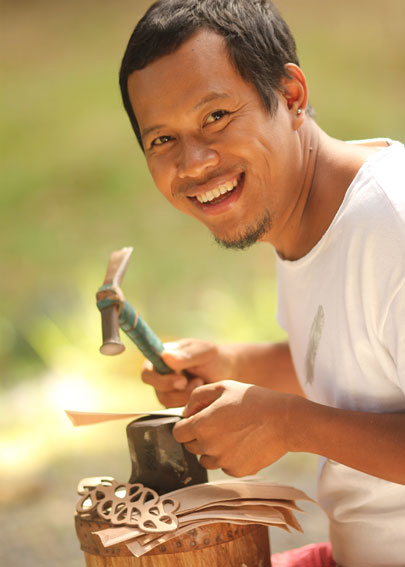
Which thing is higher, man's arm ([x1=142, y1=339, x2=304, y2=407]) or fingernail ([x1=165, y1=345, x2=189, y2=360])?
fingernail ([x1=165, y1=345, x2=189, y2=360])

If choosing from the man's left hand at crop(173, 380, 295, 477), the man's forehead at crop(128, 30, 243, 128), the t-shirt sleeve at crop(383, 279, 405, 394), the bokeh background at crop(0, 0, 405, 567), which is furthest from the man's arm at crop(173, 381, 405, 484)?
the bokeh background at crop(0, 0, 405, 567)

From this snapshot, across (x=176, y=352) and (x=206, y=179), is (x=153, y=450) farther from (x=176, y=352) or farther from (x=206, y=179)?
(x=206, y=179)

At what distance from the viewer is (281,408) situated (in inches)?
56.4

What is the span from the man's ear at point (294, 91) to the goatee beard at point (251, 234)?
0.76 feet

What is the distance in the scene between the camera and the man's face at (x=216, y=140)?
1.54 m

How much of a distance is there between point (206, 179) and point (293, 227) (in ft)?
0.83

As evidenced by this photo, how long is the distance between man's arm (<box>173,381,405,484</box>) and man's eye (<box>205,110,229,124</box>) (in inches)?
20.6

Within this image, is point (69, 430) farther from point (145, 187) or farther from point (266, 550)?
point (266, 550)

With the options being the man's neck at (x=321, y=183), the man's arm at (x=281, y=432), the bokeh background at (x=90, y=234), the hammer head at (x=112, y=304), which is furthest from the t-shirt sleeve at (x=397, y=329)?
the bokeh background at (x=90, y=234)

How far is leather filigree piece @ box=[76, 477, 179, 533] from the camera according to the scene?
1378 millimetres

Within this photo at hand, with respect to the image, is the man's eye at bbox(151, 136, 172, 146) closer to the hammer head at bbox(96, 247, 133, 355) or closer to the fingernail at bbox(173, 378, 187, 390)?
the hammer head at bbox(96, 247, 133, 355)

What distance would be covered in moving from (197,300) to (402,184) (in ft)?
15.7

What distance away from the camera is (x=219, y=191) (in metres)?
1.60

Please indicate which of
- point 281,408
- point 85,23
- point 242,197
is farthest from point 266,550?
point 85,23
